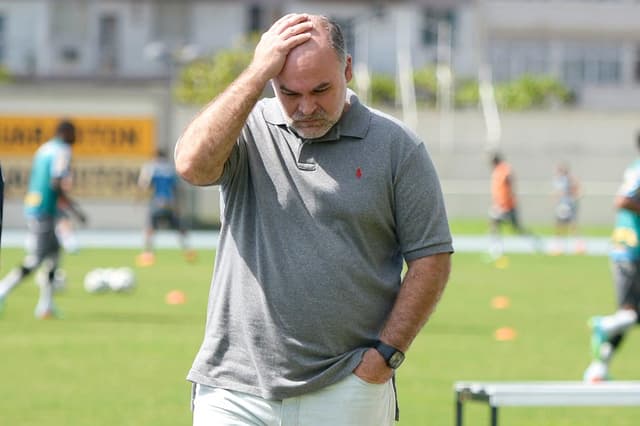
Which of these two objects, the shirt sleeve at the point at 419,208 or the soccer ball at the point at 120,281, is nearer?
the shirt sleeve at the point at 419,208

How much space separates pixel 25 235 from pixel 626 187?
2757 centimetres

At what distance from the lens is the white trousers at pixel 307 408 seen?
4953 millimetres

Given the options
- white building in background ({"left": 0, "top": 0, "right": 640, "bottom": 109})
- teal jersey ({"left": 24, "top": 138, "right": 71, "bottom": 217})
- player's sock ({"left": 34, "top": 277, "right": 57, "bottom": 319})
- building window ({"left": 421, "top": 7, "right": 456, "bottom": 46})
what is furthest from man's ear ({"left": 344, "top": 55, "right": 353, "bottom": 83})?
building window ({"left": 421, "top": 7, "right": 456, "bottom": 46})

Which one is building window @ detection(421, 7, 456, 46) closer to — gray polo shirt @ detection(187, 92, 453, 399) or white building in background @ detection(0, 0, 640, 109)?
white building in background @ detection(0, 0, 640, 109)

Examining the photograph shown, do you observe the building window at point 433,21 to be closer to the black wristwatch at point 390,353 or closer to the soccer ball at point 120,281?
the soccer ball at point 120,281

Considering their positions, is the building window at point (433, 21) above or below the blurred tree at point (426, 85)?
above

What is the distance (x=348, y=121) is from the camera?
16.2 feet

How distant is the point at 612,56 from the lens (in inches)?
2662

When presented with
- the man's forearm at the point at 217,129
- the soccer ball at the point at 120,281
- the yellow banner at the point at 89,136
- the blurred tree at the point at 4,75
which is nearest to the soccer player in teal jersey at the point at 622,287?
the man's forearm at the point at 217,129

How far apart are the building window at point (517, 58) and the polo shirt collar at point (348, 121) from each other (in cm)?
6169

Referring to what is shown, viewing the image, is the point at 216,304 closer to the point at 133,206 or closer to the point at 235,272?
the point at 235,272

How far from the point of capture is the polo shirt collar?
492cm

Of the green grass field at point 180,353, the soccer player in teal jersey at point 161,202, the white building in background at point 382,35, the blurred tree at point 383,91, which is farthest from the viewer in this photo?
the white building in background at point 382,35

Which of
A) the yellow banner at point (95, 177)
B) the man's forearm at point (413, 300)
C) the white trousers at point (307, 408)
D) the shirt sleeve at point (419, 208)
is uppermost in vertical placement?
the shirt sleeve at point (419, 208)
